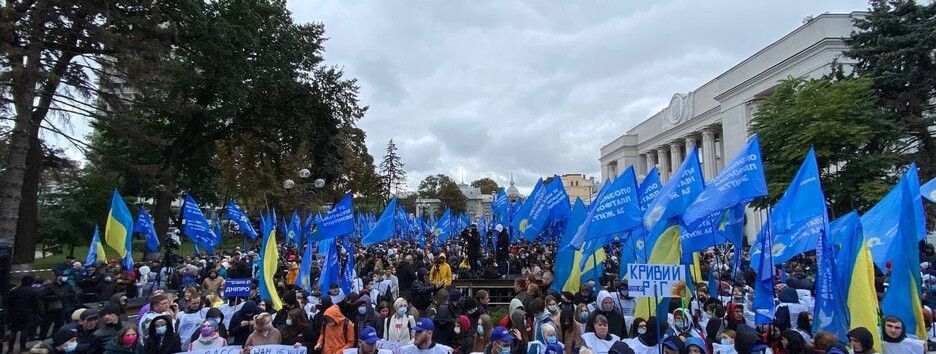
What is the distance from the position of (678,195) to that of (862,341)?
2.70 meters

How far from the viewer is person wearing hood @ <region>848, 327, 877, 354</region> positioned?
5.41m

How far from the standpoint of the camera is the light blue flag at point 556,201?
550 inches

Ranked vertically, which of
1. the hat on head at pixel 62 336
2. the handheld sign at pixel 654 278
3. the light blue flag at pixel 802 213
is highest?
the light blue flag at pixel 802 213

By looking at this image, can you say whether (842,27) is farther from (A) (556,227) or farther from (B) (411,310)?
(B) (411,310)

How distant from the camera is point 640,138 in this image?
68.5m

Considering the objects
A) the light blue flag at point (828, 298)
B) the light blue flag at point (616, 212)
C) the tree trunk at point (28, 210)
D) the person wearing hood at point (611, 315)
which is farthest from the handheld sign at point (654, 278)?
the tree trunk at point (28, 210)

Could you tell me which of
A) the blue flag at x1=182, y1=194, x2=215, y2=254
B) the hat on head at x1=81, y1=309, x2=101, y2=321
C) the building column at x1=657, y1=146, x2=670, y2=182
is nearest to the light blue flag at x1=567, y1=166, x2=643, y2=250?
the hat on head at x1=81, y1=309, x2=101, y2=321

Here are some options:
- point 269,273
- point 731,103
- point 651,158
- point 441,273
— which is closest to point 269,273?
point 269,273

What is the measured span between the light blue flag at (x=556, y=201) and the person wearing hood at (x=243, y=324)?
792 cm

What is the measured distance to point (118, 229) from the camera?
13.1 m

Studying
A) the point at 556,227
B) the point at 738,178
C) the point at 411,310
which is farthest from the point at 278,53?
the point at 738,178

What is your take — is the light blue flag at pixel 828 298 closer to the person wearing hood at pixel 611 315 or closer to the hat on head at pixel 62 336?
the person wearing hood at pixel 611 315

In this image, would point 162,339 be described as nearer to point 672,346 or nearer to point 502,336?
point 502,336

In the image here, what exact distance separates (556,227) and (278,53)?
17711 mm
